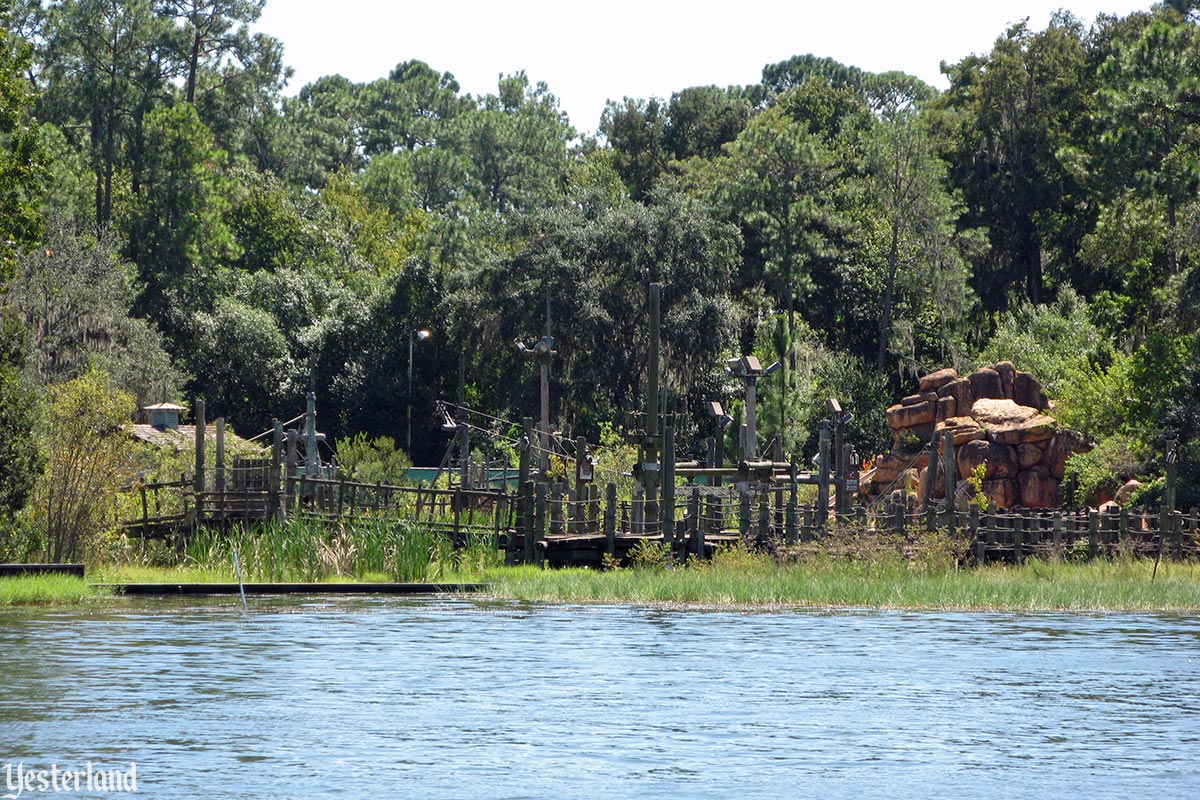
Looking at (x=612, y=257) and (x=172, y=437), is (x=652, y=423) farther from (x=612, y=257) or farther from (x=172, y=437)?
(x=612, y=257)

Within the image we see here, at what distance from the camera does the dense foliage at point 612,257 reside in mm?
65688

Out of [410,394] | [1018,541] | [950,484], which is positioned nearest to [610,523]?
[950,484]

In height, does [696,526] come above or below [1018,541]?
above

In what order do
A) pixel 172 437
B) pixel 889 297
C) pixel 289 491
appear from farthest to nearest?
1. pixel 889 297
2. pixel 172 437
3. pixel 289 491

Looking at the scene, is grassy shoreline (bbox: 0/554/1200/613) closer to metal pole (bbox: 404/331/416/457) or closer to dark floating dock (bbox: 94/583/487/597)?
dark floating dock (bbox: 94/583/487/597)

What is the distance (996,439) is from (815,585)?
22528mm

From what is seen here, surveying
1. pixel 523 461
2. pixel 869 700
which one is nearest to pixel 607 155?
pixel 523 461

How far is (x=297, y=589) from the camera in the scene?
3316 cm

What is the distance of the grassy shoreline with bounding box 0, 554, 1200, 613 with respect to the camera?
3072 centimetres

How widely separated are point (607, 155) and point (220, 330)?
95.7 ft

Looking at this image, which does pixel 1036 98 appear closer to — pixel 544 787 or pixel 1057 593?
pixel 1057 593

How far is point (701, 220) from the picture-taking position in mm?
69688

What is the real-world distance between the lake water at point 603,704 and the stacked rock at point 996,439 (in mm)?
23006

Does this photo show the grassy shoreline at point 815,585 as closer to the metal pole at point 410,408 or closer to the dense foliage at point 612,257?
the dense foliage at point 612,257
